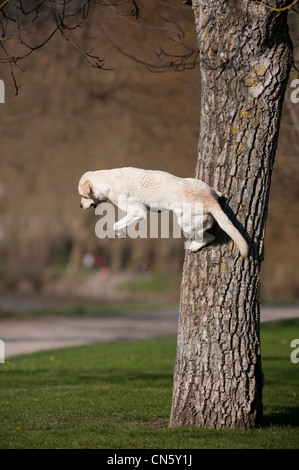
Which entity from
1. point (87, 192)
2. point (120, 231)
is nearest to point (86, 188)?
point (87, 192)

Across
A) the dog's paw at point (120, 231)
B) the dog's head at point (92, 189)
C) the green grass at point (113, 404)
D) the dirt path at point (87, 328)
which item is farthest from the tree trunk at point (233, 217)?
the dirt path at point (87, 328)

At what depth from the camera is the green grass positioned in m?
5.43

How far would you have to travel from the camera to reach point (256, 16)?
5664mm

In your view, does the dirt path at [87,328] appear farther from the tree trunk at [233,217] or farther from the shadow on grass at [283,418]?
the tree trunk at [233,217]

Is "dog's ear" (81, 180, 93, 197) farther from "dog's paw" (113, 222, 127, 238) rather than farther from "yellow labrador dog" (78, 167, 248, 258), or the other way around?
"dog's paw" (113, 222, 127, 238)

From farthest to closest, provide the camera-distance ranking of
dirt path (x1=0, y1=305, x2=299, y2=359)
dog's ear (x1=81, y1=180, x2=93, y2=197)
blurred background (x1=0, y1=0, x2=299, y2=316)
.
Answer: blurred background (x1=0, y1=0, x2=299, y2=316) < dirt path (x1=0, y1=305, x2=299, y2=359) < dog's ear (x1=81, y1=180, x2=93, y2=197)

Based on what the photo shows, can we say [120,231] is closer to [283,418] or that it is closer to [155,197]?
[155,197]

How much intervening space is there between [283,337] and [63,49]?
30.2 feet

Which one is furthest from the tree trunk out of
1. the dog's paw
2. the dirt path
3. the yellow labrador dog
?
the dirt path

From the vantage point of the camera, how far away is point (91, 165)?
2133cm

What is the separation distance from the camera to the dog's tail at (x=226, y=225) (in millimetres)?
5309

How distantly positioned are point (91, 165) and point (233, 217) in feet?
52.1

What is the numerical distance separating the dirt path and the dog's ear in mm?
8556
